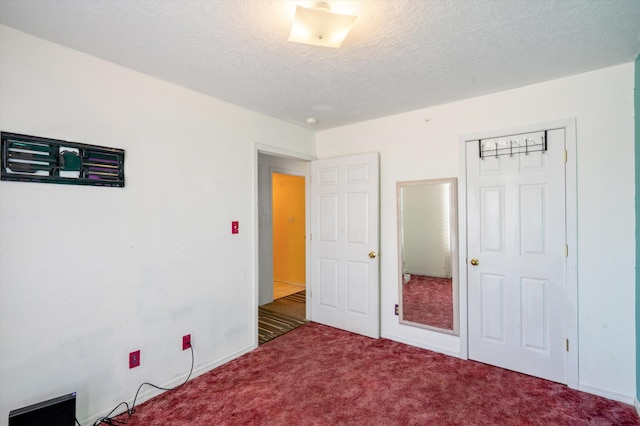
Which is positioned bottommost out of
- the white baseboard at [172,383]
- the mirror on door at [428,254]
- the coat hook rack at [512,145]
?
the white baseboard at [172,383]

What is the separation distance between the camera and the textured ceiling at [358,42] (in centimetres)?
155

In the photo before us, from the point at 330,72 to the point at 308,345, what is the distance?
2621 millimetres

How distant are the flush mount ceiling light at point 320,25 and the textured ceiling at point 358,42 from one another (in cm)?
9

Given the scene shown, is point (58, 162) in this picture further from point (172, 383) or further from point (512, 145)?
point (512, 145)

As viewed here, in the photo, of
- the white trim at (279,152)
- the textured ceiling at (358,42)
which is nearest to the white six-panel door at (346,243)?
the white trim at (279,152)

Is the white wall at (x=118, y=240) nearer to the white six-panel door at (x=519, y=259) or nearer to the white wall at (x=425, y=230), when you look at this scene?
the white wall at (x=425, y=230)

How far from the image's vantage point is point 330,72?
7.40ft

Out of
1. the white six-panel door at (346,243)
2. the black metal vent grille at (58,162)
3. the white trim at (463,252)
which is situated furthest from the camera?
the white six-panel door at (346,243)

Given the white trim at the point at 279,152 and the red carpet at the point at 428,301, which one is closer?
the red carpet at the point at 428,301

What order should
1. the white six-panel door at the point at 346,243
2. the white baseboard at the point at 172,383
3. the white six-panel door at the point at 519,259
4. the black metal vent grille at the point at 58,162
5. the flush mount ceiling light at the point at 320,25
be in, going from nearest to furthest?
the flush mount ceiling light at the point at 320,25 < the black metal vent grille at the point at 58,162 < the white baseboard at the point at 172,383 < the white six-panel door at the point at 519,259 < the white six-panel door at the point at 346,243

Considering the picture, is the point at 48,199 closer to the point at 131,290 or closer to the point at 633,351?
the point at 131,290

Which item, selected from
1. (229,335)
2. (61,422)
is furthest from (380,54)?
(61,422)

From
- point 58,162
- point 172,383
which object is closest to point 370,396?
point 172,383

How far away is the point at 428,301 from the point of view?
3.11m
